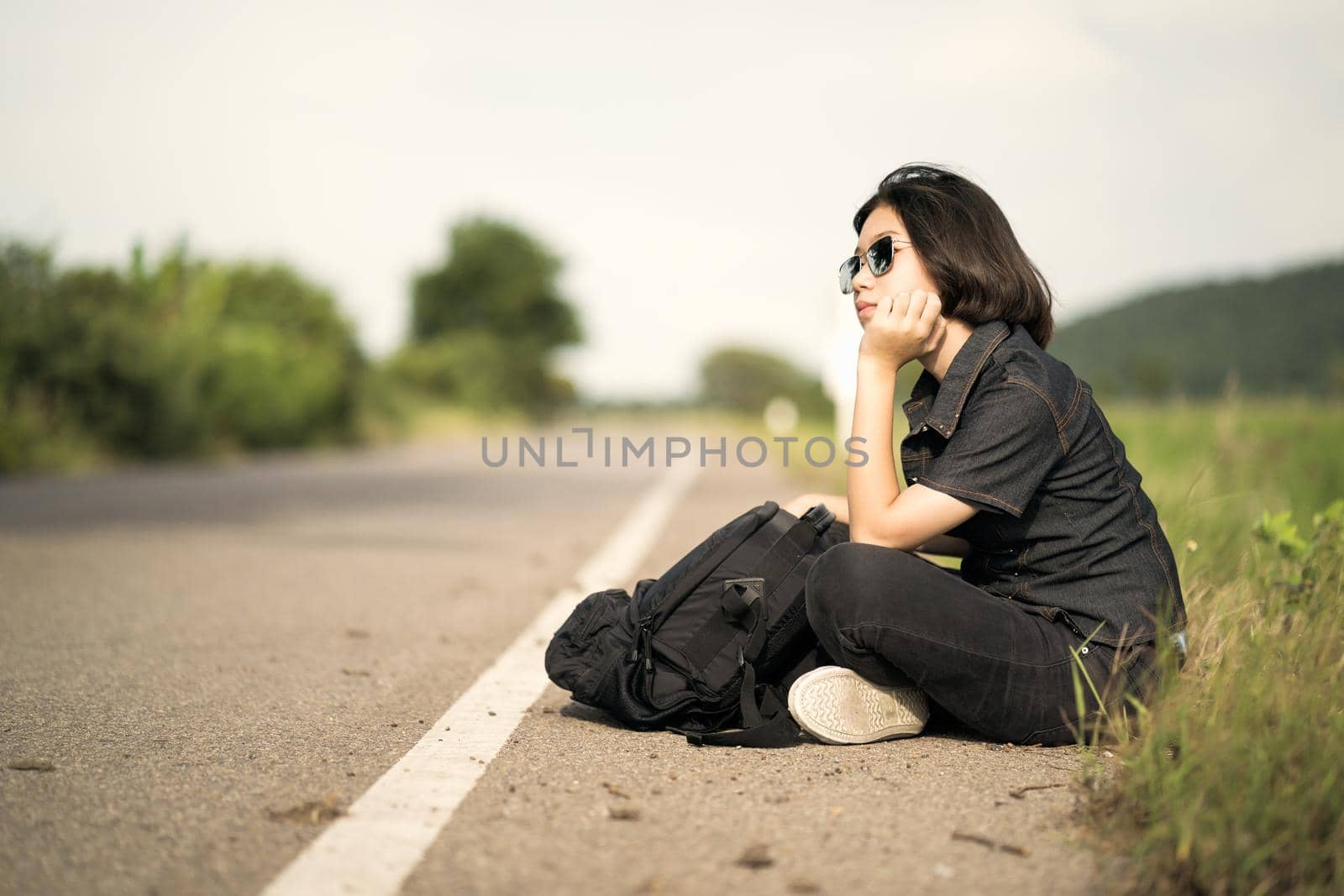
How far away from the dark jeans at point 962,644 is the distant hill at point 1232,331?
6998 mm

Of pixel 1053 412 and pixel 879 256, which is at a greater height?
pixel 879 256

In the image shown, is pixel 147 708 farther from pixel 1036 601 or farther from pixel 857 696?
pixel 1036 601

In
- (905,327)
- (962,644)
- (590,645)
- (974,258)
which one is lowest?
(590,645)

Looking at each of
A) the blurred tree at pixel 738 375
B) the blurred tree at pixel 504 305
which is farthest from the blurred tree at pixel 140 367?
the blurred tree at pixel 738 375

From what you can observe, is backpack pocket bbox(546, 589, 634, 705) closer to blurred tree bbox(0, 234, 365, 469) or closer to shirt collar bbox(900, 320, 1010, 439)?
A: shirt collar bbox(900, 320, 1010, 439)

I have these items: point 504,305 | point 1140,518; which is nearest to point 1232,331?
point 1140,518

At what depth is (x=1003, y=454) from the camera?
111 inches

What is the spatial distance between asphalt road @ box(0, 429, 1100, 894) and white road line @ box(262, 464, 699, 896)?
0.04m

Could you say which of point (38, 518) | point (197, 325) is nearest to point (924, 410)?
point (38, 518)

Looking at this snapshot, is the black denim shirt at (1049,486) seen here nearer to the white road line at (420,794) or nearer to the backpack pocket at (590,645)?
the backpack pocket at (590,645)

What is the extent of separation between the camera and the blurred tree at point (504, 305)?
75.1m

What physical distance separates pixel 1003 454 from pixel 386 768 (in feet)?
5.23

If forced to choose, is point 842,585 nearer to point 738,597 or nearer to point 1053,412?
point 738,597

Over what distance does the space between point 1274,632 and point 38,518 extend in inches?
341
